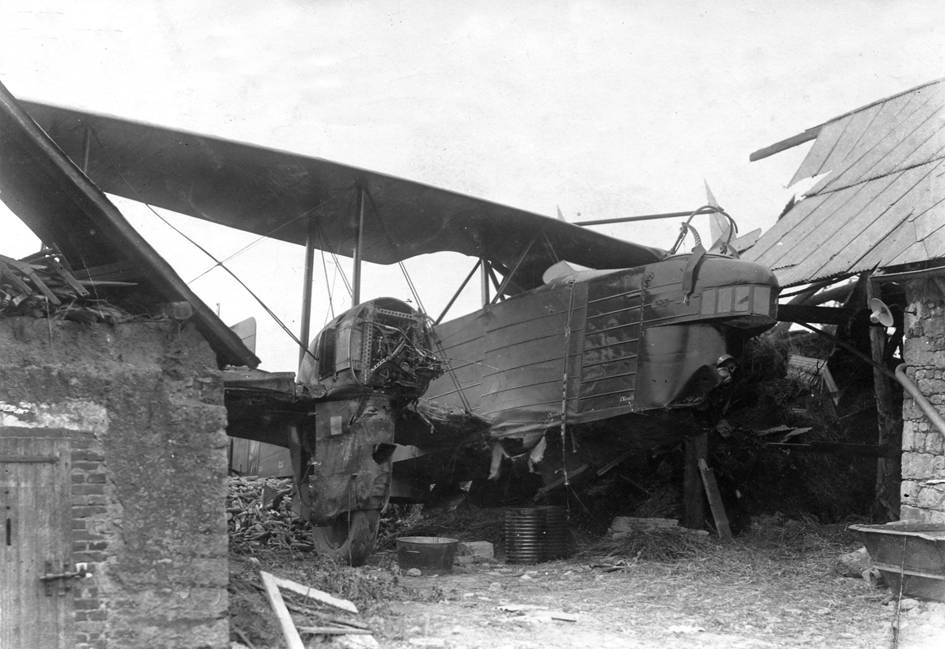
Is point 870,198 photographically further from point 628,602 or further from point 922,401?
point 628,602

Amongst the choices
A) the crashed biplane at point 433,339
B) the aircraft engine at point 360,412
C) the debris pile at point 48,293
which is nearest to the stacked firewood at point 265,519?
the aircraft engine at point 360,412

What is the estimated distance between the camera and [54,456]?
20.2ft

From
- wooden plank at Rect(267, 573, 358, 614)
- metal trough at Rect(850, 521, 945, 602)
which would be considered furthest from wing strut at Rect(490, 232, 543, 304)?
wooden plank at Rect(267, 573, 358, 614)

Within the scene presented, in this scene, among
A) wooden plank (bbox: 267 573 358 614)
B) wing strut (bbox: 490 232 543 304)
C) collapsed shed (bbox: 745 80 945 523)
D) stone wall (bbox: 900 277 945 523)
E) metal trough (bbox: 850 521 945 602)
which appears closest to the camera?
wooden plank (bbox: 267 573 358 614)

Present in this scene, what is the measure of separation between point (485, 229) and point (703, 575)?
5.77m

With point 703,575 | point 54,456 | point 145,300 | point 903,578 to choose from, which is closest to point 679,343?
point 703,575

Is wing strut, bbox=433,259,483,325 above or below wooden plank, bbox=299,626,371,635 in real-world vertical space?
above

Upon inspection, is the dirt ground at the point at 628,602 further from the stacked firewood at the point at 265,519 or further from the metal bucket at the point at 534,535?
the stacked firewood at the point at 265,519

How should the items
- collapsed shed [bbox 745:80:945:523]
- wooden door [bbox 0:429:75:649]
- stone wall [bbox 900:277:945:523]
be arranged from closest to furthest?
wooden door [bbox 0:429:75:649] < stone wall [bbox 900:277:945:523] < collapsed shed [bbox 745:80:945:523]

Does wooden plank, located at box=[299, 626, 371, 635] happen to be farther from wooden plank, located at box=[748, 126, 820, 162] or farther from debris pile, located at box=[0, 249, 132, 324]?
wooden plank, located at box=[748, 126, 820, 162]

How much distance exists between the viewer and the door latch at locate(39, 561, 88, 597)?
6.02m

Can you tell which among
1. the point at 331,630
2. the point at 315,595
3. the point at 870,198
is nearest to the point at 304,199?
the point at 315,595

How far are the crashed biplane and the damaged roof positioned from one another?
327 cm

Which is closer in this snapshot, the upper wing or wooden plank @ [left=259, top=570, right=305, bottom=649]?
wooden plank @ [left=259, top=570, right=305, bottom=649]
